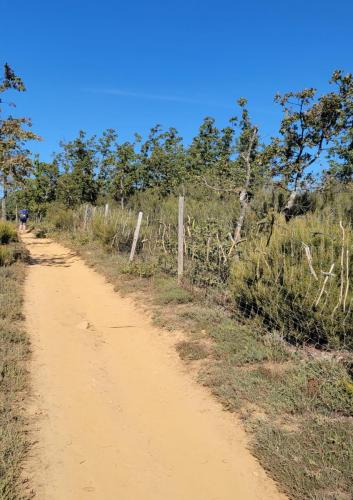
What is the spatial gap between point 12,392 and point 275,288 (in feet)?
11.2

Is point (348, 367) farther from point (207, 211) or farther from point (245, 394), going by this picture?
point (207, 211)

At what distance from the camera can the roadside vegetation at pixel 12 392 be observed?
9.96ft

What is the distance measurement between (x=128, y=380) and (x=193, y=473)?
181 cm

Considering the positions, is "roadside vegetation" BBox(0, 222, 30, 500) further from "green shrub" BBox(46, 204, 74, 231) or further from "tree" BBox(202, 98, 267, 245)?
"green shrub" BBox(46, 204, 74, 231)

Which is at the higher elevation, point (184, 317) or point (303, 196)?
point (303, 196)

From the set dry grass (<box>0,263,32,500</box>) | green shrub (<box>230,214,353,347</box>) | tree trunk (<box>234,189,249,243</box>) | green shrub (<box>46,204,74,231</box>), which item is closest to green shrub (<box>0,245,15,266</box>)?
dry grass (<box>0,263,32,500</box>)

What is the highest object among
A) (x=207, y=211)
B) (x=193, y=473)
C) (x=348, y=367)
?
(x=207, y=211)

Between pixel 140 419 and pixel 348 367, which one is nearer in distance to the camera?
pixel 140 419

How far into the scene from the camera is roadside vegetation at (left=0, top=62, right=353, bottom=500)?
3.62 m

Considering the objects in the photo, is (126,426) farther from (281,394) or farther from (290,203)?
(290,203)

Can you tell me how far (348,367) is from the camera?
4480 mm

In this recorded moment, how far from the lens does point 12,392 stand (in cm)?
429

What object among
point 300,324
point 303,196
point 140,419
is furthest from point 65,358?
point 303,196

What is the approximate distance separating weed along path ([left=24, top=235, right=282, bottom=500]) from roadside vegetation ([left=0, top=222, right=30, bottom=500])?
0.12m
